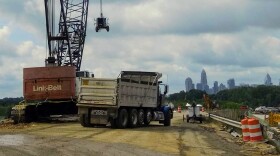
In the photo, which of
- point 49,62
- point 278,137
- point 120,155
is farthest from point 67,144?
point 49,62

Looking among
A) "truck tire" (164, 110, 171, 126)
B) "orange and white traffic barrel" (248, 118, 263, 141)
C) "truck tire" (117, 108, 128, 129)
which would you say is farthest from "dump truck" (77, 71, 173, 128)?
"orange and white traffic barrel" (248, 118, 263, 141)

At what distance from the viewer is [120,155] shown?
14.3 m

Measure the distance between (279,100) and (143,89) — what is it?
569 ft

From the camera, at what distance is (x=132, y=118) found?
27.6 meters

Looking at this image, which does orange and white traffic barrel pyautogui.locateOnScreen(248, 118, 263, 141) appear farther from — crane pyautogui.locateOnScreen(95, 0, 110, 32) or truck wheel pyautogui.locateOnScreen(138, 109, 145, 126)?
crane pyautogui.locateOnScreen(95, 0, 110, 32)

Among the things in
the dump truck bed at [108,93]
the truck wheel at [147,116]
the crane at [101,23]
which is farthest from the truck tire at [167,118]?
the crane at [101,23]

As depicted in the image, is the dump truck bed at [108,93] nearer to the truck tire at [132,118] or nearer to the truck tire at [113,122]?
the truck tire at [132,118]

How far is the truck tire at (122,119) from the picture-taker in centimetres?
2627

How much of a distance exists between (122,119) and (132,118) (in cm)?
120

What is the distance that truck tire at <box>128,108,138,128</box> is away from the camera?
89.9 ft

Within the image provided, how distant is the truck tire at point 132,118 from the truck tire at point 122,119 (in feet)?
1.36

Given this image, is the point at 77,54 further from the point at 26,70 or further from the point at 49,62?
the point at 26,70

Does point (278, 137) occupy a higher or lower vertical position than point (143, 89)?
lower

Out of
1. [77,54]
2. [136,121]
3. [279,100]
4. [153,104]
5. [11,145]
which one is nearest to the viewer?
[11,145]
